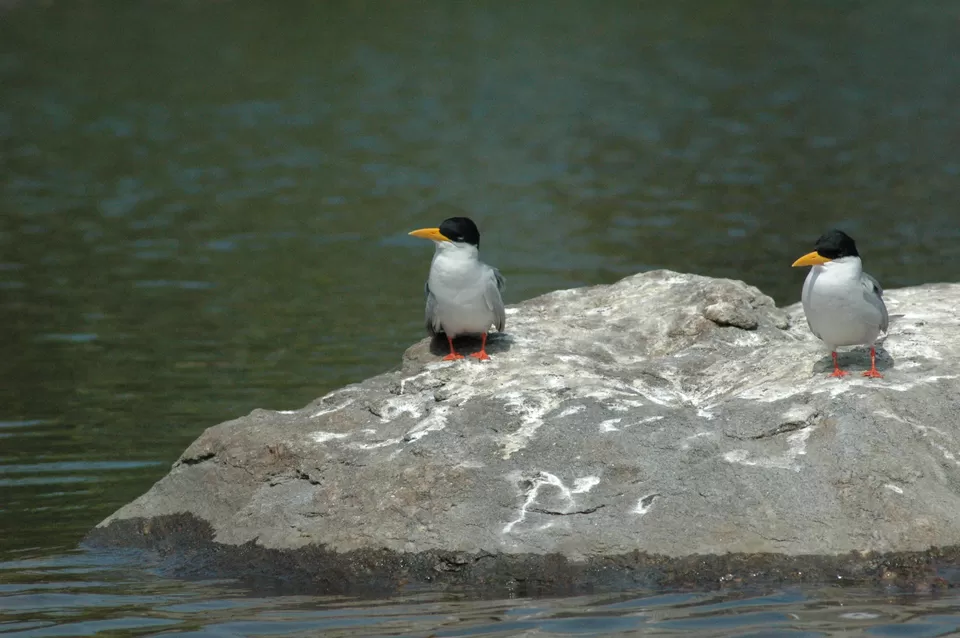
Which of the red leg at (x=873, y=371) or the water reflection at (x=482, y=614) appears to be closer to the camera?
the water reflection at (x=482, y=614)

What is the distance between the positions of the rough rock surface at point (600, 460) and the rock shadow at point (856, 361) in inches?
1.0

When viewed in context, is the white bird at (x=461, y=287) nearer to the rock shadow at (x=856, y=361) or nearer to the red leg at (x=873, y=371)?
the rock shadow at (x=856, y=361)

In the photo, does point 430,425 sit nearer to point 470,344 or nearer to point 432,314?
point 432,314

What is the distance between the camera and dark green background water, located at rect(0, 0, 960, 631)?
48.7 feet

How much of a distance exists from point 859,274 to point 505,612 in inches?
132

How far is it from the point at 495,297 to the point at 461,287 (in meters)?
0.26

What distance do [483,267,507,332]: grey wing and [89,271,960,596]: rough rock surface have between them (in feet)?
0.86

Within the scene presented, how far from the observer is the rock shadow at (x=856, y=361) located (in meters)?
9.12

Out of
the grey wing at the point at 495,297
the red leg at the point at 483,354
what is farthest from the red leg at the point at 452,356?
the grey wing at the point at 495,297

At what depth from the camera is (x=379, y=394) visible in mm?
9508

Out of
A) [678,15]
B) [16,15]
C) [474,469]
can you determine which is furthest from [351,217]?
[16,15]

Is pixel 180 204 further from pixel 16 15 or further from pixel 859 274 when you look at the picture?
pixel 16 15

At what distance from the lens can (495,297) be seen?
9766mm

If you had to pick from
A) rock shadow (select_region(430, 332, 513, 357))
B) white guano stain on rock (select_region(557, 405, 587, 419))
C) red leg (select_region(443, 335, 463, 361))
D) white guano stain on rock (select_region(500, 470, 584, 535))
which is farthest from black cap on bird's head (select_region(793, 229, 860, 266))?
red leg (select_region(443, 335, 463, 361))
